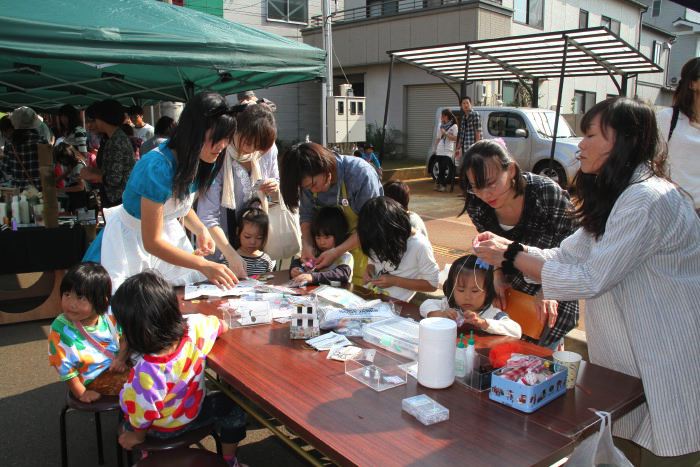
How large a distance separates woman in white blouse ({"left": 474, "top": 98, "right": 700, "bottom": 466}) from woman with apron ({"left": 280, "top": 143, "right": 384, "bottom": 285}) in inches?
Answer: 58.2

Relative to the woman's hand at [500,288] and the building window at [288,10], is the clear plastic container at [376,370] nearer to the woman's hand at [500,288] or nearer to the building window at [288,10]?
the woman's hand at [500,288]

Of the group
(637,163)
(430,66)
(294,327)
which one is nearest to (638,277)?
(637,163)

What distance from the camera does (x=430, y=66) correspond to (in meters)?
9.84

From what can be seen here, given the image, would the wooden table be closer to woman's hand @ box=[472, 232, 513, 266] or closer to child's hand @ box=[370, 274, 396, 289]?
woman's hand @ box=[472, 232, 513, 266]

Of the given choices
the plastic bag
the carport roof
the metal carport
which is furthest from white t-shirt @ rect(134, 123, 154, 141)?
the plastic bag

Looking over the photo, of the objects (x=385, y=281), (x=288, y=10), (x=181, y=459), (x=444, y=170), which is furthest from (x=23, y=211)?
(x=288, y=10)

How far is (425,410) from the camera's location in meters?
1.43

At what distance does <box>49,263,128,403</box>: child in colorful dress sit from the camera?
2.23 meters

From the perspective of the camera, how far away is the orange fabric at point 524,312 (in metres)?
2.13

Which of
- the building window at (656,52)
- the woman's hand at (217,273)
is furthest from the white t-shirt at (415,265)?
the building window at (656,52)

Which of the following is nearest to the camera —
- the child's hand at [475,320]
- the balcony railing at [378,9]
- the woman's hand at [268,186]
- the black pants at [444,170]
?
the child's hand at [475,320]

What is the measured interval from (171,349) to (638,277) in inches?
60.8

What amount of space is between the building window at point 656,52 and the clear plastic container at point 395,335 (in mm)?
26482

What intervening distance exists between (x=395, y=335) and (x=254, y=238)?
1.83 meters
